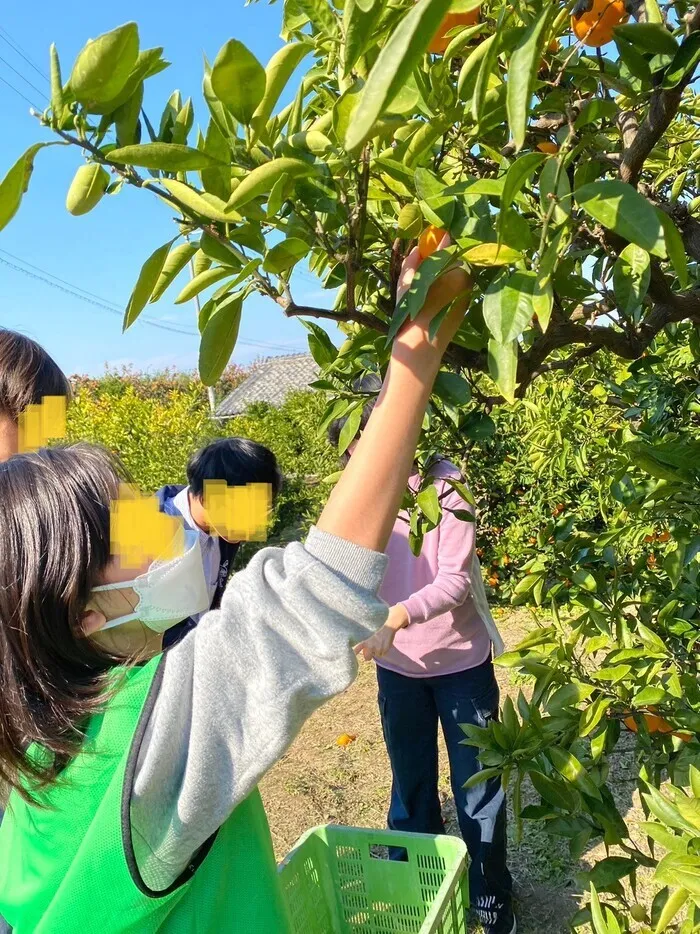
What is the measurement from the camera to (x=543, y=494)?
4.32m

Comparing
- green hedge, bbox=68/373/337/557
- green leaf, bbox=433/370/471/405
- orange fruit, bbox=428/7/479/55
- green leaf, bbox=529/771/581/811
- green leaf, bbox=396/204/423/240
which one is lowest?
green hedge, bbox=68/373/337/557

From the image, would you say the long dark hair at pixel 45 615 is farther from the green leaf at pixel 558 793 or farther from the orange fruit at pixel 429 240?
the green leaf at pixel 558 793

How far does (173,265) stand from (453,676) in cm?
154

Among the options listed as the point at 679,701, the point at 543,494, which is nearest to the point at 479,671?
the point at 679,701

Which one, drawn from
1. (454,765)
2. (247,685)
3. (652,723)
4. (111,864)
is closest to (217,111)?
(247,685)

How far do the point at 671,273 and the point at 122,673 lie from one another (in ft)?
2.68

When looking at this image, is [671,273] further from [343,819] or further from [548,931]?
[343,819]

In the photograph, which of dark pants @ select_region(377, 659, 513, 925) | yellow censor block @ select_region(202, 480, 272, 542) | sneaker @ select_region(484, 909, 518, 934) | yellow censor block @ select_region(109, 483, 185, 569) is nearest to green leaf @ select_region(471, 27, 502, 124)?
yellow censor block @ select_region(109, 483, 185, 569)

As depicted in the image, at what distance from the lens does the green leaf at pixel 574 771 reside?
1.02 m

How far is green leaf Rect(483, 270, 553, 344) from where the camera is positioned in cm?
56

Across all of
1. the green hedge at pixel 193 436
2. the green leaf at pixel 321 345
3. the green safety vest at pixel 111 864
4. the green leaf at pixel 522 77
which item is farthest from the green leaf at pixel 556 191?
the green hedge at pixel 193 436

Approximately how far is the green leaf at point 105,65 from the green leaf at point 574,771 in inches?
36.0

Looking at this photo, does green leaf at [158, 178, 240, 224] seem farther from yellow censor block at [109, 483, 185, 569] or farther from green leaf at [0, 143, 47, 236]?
yellow censor block at [109, 483, 185, 569]

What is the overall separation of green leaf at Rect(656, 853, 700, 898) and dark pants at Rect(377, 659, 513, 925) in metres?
1.26
